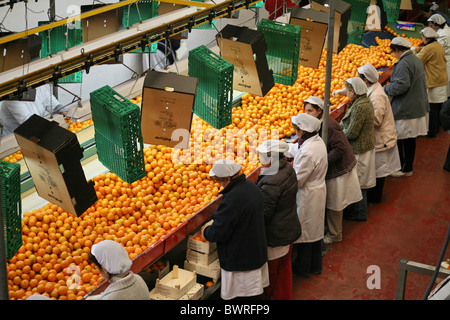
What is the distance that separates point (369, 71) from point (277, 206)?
2.39 meters

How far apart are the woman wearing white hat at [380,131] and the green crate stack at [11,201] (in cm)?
419

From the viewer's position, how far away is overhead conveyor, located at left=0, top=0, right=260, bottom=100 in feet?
11.1

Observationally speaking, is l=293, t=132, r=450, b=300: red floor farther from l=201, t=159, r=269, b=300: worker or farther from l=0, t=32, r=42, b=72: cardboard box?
l=0, t=32, r=42, b=72: cardboard box

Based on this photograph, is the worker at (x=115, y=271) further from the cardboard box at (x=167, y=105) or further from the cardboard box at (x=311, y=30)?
the cardboard box at (x=311, y=30)

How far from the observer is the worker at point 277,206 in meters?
4.74

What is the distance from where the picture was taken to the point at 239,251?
4.50m

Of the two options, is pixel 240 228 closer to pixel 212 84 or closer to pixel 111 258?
pixel 212 84

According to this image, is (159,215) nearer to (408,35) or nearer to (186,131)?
(186,131)

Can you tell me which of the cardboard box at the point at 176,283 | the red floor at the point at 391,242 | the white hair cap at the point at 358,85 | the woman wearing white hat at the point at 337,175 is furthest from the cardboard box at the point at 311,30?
the cardboard box at the point at 176,283

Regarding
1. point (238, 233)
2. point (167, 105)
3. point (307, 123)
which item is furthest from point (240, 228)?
point (307, 123)

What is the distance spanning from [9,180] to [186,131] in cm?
136
